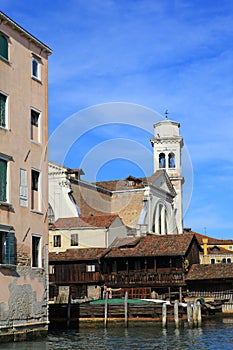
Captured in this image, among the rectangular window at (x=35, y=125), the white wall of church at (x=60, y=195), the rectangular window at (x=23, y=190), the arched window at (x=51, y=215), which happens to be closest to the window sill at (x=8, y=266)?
the rectangular window at (x=23, y=190)

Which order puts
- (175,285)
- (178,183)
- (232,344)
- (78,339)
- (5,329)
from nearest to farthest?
(5,329), (232,344), (78,339), (175,285), (178,183)

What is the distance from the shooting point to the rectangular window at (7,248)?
26.9m

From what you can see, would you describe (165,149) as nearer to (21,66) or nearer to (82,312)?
(82,312)

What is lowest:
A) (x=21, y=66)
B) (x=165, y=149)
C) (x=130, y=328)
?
(x=130, y=328)

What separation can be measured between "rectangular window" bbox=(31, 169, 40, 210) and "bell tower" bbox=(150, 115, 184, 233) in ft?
182

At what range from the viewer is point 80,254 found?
54.1 meters

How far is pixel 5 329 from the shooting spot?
26.6 m

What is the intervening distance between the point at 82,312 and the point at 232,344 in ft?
40.3

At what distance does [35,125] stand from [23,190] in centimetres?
375

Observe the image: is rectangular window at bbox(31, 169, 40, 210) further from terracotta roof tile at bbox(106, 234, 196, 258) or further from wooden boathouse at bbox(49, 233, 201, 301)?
terracotta roof tile at bbox(106, 234, 196, 258)

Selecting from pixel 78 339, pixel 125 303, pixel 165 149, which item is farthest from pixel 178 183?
pixel 78 339

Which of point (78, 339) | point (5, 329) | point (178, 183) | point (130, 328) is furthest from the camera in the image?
point (178, 183)

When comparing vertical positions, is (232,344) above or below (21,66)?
below

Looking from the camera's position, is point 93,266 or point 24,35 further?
point 93,266
